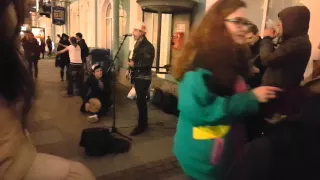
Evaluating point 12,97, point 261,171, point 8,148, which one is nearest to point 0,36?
point 12,97

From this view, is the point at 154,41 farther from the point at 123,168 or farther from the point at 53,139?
the point at 123,168

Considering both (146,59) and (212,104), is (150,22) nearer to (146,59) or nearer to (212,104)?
(146,59)

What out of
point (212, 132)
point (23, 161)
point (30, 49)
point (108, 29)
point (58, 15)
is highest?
point (58, 15)

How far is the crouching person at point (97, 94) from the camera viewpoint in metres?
5.36

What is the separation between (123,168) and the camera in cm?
322

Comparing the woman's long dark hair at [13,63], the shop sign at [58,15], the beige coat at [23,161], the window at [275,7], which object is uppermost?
the shop sign at [58,15]

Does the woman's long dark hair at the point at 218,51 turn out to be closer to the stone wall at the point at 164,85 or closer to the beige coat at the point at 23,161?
the beige coat at the point at 23,161

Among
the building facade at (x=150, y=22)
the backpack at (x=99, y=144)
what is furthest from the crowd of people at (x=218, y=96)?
the backpack at (x=99, y=144)

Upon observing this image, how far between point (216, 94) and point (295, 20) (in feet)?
4.72

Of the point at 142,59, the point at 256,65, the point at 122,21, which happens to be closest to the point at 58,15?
the point at 122,21

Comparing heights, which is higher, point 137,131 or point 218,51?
point 218,51

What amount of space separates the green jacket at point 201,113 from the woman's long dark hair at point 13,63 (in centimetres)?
84

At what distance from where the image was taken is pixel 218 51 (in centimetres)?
136

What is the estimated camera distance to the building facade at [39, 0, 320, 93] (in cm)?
463
